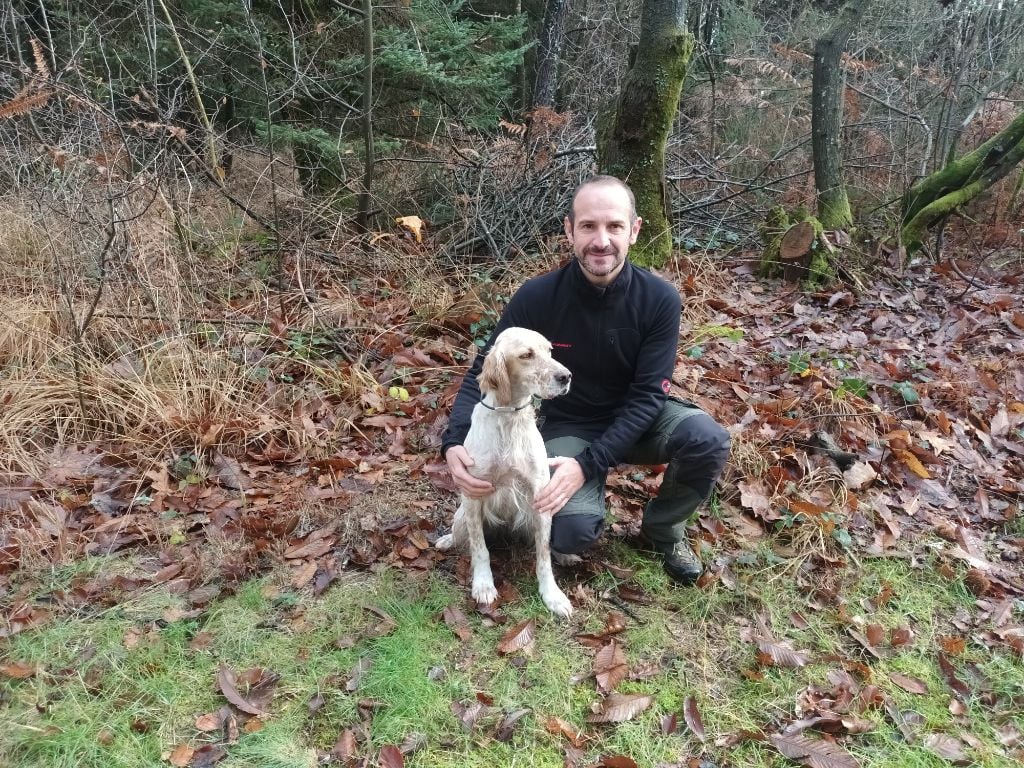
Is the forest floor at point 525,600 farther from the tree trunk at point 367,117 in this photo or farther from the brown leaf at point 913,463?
the tree trunk at point 367,117

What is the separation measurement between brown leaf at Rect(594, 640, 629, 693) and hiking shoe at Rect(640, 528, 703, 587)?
0.50 meters

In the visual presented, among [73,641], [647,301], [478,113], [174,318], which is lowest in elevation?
[73,641]

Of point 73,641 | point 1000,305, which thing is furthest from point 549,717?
point 1000,305

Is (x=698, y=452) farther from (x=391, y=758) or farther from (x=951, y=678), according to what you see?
(x=391, y=758)

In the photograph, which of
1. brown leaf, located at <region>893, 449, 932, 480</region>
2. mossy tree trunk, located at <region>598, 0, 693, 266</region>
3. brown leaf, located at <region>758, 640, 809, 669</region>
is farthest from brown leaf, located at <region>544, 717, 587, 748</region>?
mossy tree trunk, located at <region>598, 0, 693, 266</region>

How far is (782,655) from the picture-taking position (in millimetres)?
2506

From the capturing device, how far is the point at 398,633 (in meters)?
2.62

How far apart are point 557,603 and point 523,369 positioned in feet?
3.57

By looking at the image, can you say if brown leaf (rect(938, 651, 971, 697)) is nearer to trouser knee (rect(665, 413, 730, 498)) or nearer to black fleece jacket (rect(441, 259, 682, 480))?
trouser knee (rect(665, 413, 730, 498))

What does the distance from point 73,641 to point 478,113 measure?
22.7ft

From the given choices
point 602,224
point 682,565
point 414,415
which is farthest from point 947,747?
point 414,415

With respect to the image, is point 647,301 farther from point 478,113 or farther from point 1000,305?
point 478,113

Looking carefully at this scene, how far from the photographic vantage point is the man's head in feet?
8.36

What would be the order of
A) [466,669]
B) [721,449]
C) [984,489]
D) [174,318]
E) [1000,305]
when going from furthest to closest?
[1000,305]
[174,318]
[984,489]
[721,449]
[466,669]
